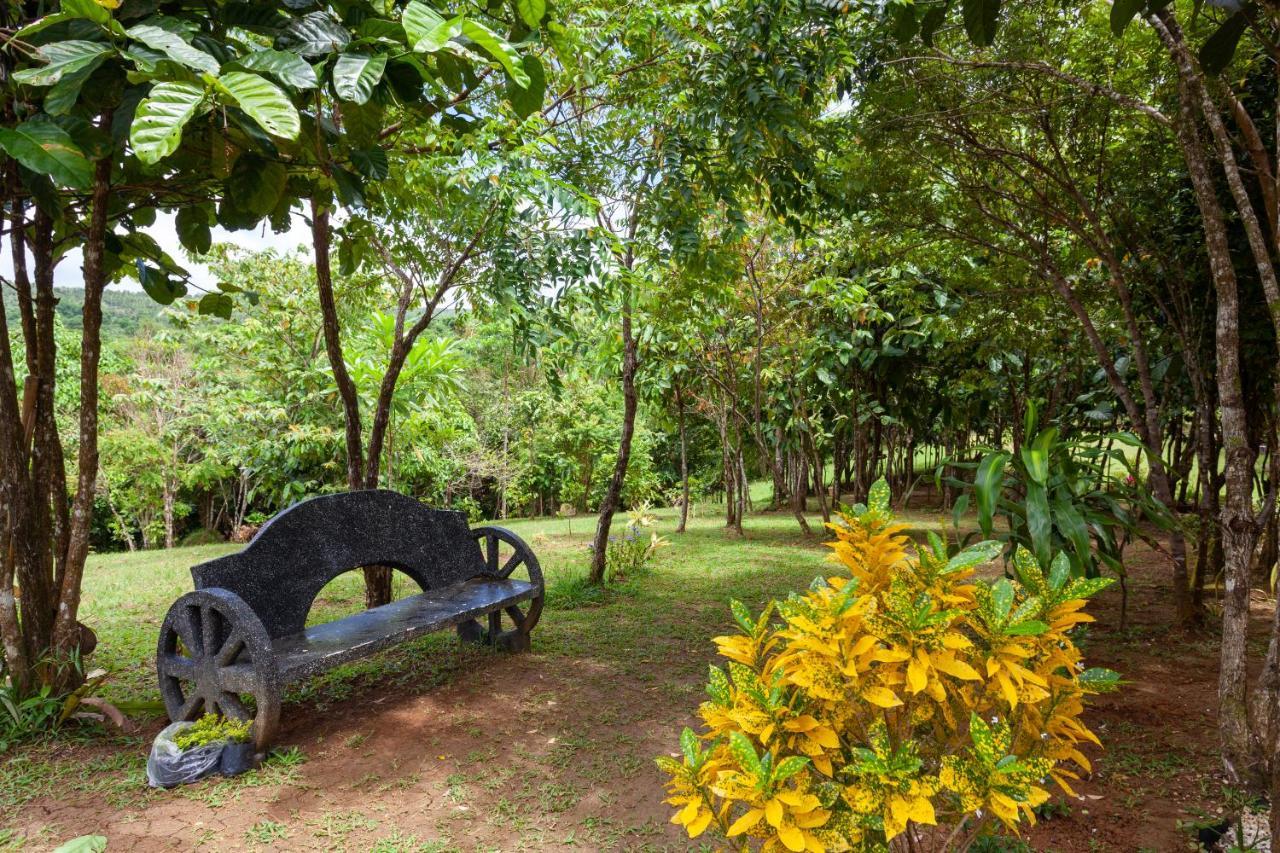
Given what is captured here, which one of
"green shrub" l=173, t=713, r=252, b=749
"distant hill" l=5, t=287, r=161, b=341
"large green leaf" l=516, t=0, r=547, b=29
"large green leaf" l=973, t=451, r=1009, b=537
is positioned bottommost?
"green shrub" l=173, t=713, r=252, b=749

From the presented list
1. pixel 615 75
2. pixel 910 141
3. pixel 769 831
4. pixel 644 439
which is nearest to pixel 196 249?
pixel 615 75

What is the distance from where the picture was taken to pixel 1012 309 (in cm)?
498

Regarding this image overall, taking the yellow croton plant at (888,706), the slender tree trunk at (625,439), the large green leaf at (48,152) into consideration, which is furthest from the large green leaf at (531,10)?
the slender tree trunk at (625,439)

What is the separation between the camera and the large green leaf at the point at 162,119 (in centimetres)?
109

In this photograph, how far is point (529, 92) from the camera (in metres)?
1.52

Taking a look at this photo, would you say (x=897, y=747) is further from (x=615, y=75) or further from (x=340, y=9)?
(x=615, y=75)

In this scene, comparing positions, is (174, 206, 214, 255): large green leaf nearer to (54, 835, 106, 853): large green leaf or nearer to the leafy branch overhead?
the leafy branch overhead

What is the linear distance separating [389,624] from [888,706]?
2.54 metres

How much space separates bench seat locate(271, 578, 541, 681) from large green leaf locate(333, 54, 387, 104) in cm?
218

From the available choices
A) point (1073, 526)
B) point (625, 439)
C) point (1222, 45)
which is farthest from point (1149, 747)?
point (625, 439)

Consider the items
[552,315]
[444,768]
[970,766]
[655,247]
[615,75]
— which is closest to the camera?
[970,766]

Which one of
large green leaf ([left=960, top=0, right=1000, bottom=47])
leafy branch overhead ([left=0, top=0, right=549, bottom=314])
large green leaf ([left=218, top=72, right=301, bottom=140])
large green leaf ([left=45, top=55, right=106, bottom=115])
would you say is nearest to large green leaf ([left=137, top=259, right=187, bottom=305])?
leafy branch overhead ([left=0, top=0, right=549, bottom=314])

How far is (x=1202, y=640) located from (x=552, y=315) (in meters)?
4.00

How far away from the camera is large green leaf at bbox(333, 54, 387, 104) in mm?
1245
